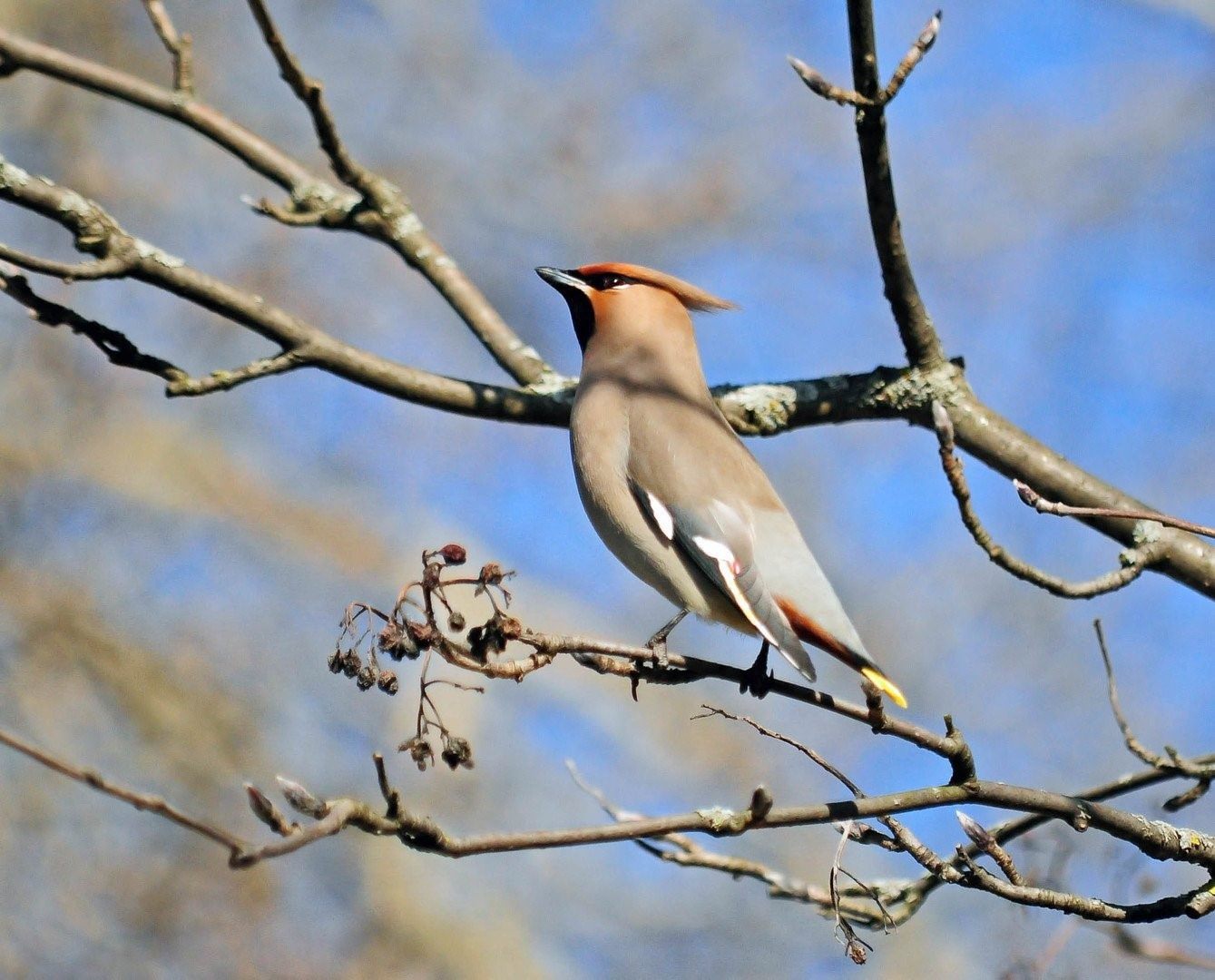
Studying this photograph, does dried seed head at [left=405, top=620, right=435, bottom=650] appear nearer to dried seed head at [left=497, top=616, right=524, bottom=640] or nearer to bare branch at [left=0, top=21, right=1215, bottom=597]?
dried seed head at [left=497, top=616, right=524, bottom=640]

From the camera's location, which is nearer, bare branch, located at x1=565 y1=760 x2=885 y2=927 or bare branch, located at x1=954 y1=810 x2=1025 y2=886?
bare branch, located at x1=954 y1=810 x2=1025 y2=886

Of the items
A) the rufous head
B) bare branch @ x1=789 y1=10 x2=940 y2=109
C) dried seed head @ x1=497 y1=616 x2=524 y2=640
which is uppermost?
the rufous head

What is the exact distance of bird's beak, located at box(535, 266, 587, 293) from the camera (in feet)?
16.0

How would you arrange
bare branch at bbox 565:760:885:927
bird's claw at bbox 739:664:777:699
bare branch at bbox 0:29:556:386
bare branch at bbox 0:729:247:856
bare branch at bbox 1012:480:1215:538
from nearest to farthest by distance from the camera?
bare branch at bbox 0:729:247:856
bare branch at bbox 1012:480:1215:538
bird's claw at bbox 739:664:777:699
bare branch at bbox 565:760:885:927
bare branch at bbox 0:29:556:386

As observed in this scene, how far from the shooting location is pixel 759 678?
2846 millimetres

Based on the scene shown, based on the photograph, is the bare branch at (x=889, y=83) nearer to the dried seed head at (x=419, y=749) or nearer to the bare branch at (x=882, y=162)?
the bare branch at (x=882, y=162)

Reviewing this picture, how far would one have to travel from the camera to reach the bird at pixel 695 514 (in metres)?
3.38

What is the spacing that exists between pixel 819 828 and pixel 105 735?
382 cm

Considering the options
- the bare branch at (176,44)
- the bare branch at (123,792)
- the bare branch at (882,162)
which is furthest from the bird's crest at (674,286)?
the bare branch at (123,792)

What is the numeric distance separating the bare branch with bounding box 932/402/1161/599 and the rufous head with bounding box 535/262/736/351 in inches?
63.4

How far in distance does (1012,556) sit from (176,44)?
2.30 metres

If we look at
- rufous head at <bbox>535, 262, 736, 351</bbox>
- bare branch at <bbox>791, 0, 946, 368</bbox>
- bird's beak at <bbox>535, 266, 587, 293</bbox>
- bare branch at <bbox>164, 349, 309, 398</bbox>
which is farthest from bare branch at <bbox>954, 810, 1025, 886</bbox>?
bird's beak at <bbox>535, 266, 587, 293</bbox>

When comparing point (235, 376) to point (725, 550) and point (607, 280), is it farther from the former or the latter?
point (607, 280)

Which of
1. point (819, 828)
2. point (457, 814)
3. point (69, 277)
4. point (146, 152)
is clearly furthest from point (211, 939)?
point (69, 277)
